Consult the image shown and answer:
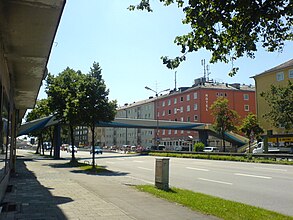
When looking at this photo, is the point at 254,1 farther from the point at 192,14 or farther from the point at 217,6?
the point at 192,14

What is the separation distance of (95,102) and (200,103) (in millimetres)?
52899

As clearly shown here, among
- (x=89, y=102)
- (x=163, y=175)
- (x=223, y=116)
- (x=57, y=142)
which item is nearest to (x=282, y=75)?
(x=223, y=116)

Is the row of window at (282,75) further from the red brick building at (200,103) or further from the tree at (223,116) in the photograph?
the red brick building at (200,103)

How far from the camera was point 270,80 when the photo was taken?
2279 inches

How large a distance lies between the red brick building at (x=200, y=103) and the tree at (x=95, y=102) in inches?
1911

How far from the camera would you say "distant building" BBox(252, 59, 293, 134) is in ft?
178

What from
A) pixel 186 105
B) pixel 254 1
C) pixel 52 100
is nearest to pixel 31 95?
pixel 254 1

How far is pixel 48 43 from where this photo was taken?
7.43 meters

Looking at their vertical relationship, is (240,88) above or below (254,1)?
above

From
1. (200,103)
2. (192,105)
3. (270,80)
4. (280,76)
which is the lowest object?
(192,105)

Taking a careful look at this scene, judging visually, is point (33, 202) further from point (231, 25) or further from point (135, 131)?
point (135, 131)

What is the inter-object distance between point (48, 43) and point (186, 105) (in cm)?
7488

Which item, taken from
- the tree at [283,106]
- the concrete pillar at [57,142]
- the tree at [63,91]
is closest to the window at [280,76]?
the tree at [283,106]

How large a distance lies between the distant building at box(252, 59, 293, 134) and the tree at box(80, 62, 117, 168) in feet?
112
